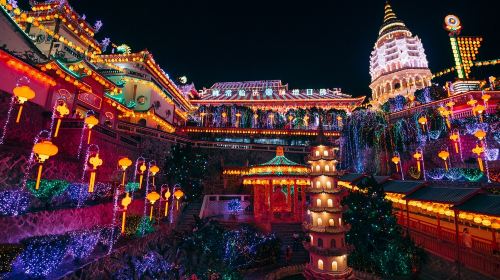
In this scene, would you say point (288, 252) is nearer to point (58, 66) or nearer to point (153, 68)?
point (58, 66)

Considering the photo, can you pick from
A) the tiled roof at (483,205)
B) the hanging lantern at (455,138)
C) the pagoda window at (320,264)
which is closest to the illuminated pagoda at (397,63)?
the hanging lantern at (455,138)

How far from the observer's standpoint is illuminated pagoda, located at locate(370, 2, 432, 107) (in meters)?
47.1

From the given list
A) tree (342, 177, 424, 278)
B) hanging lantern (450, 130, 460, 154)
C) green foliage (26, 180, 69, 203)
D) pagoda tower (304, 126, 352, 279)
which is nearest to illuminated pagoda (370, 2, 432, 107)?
hanging lantern (450, 130, 460, 154)

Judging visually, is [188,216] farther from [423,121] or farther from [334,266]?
[423,121]

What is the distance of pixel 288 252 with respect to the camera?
14.1m

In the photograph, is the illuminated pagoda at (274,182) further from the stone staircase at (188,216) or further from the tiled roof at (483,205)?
the tiled roof at (483,205)

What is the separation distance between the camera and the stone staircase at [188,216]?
678 inches

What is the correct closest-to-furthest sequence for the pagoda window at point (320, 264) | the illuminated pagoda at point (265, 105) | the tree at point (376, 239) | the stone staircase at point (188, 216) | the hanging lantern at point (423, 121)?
the tree at point (376, 239) → the pagoda window at point (320, 264) → the stone staircase at point (188, 216) → the hanging lantern at point (423, 121) → the illuminated pagoda at point (265, 105)

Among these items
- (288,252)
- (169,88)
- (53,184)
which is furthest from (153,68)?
(288,252)

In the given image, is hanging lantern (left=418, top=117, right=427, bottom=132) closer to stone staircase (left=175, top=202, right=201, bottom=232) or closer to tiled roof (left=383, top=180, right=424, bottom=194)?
tiled roof (left=383, top=180, right=424, bottom=194)

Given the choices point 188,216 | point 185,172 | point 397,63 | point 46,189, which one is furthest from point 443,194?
point 397,63

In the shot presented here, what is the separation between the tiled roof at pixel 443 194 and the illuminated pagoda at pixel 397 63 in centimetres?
3766

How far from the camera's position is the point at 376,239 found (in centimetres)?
1191

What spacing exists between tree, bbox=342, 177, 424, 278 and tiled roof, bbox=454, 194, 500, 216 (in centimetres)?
279
